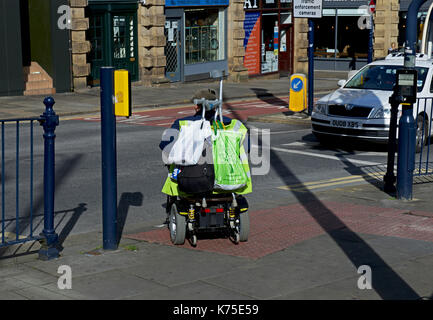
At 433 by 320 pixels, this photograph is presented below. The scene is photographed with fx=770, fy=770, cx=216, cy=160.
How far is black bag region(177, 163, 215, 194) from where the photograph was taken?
26.7 ft

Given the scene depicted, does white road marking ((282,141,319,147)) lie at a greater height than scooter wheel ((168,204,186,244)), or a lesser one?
lesser

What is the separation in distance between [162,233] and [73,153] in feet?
20.3

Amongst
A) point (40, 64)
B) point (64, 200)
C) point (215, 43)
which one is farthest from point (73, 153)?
point (215, 43)

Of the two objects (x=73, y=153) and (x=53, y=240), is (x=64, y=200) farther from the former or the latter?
(x=73, y=153)

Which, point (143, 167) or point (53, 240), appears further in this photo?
point (143, 167)

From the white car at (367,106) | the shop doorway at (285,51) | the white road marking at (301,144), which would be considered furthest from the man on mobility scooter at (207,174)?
the shop doorway at (285,51)

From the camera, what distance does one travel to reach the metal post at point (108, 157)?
26.6 ft

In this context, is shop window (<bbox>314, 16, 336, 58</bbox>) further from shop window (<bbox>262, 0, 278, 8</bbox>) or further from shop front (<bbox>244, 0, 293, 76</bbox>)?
shop window (<bbox>262, 0, 278, 8</bbox>)

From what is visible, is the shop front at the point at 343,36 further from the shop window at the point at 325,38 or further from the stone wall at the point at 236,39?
the stone wall at the point at 236,39

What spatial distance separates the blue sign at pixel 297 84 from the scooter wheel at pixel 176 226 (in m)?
12.3

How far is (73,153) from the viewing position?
14875mm

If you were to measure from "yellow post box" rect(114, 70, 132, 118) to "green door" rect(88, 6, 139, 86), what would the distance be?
19342mm

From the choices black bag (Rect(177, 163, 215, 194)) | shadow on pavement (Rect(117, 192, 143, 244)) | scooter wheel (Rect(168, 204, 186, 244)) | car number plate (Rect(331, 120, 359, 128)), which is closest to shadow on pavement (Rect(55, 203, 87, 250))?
shadow on pavement (Rect(117, 192, 143, 244))

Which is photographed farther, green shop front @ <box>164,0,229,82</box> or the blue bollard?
green shop front @ <box>164,0,229,82</box>
